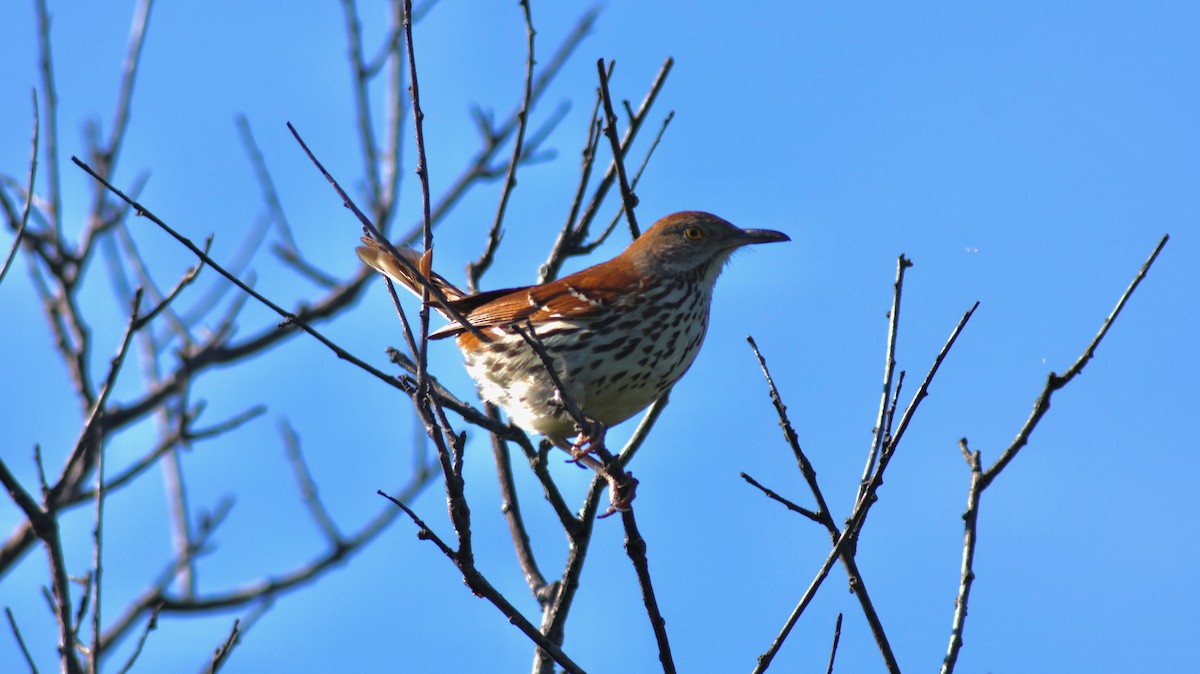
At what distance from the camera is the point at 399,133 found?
7488 mm

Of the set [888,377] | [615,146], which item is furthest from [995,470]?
[615,146]

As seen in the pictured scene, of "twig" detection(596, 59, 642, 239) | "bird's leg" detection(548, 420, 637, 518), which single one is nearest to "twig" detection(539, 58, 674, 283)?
"twig" detection(596, 59, 642, 239)

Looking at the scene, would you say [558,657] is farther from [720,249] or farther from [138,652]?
[720,249]

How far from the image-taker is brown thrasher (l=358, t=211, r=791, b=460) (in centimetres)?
454

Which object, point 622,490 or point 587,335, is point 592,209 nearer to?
point 587,335

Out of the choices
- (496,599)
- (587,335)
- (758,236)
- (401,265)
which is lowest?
(496,599)

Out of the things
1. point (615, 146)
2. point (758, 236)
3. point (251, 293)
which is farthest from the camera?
point (758, 236)

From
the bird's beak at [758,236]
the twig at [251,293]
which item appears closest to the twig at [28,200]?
the twig at [251,293]

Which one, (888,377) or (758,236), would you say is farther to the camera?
(758,236)

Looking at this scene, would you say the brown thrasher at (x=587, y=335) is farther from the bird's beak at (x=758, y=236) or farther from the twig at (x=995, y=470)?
the twig at (x=995, y=470)

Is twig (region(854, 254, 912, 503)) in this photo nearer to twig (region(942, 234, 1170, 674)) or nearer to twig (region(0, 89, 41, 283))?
twig (region(942, 234, 1170, 674))

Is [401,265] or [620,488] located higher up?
[401,265]

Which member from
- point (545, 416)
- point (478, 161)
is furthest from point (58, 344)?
point (478, 161)

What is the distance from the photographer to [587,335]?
15.1 ft
